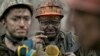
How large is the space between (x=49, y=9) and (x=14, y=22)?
64 cm

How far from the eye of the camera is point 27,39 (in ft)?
13.1

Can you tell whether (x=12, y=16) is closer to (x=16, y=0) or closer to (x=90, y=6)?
(x=16, y=0)

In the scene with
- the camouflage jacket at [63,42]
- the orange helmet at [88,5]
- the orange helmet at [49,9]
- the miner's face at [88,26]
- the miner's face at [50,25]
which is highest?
the orange helmet at [88,5]

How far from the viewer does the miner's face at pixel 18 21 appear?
13.1ft

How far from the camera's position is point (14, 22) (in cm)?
406

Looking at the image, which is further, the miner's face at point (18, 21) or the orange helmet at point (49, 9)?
Result: the orange helmet at point (49, 9)

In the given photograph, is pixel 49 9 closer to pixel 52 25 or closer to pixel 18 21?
pixel 52 25

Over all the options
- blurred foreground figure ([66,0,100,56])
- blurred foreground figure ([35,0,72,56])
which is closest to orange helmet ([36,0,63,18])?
blurred foreground figure ([35,0,72,56])

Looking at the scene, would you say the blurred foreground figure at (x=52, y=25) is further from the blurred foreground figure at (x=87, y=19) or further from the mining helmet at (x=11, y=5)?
the blurred foreground figure at (x=87, y=19)

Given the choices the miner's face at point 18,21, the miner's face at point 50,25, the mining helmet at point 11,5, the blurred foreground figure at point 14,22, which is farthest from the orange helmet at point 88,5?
the miner's face at point 50,25

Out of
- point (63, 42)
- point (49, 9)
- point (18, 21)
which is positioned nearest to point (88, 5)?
point (18, 21)

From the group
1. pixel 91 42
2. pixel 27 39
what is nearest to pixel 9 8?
pixel 27 39

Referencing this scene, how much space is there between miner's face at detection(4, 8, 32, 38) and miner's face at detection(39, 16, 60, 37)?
1.03 ft

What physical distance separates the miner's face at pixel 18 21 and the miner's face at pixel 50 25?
31 cm
